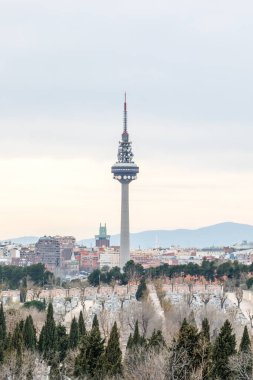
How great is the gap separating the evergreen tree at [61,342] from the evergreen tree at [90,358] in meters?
9.85

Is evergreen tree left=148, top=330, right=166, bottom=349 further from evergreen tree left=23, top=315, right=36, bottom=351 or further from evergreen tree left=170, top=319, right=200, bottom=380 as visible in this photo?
evergreen tree left=170, top=319, right=200, bottom=380

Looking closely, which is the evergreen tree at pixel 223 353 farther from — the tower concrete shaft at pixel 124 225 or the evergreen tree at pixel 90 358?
the tower concrete shaft at pixel 124 225

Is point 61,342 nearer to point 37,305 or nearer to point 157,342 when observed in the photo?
point 157,342

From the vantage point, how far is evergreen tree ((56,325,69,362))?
53.5m

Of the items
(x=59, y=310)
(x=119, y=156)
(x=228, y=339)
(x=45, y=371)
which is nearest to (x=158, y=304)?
(x=59, y=310)

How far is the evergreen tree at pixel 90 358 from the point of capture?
4259cm

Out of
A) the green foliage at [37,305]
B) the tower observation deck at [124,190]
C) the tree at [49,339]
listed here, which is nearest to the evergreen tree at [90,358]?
the tree at [49,339]

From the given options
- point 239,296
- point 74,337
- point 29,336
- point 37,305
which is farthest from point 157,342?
point 239,296

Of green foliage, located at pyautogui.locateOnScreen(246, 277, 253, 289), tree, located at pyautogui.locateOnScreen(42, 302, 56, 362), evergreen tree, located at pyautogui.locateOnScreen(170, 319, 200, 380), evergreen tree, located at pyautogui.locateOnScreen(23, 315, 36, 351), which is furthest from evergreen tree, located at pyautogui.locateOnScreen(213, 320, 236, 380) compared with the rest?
green foliage, located at pyautogui.locateOnScreen(246, 277, 253, 289)

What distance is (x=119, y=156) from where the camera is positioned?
167 meters

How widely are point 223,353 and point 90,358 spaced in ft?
15.1

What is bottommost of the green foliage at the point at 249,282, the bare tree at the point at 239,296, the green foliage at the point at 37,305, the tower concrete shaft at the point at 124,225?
the green foliage at the point at 37,305

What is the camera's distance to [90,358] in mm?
42969

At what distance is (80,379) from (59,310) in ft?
136
